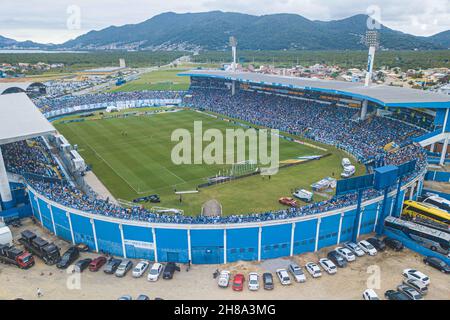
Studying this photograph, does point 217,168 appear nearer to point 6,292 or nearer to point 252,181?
point 252,181

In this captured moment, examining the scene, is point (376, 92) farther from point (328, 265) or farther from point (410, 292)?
point (410, 292)

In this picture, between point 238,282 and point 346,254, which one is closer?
point 238,282

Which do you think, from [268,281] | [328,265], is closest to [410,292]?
[328,265]

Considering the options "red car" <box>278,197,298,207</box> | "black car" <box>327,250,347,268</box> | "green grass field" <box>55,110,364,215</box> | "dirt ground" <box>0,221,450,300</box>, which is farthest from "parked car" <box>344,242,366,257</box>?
"green grass field" <box>55,110,364,215</box>

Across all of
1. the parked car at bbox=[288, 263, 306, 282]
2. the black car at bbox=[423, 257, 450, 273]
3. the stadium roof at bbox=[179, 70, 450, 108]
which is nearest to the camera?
the parked car at bbox=[288, 263, 306, 282]

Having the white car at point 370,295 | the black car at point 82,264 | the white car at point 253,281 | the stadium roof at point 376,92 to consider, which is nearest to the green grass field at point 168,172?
the stadium roof at point 376,92

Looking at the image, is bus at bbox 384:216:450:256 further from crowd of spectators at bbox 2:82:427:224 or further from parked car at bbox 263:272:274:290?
parked car at bbox 263:272:274:290

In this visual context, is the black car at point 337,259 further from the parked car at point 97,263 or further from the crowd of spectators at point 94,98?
the crowd of spectators at point 94,98
